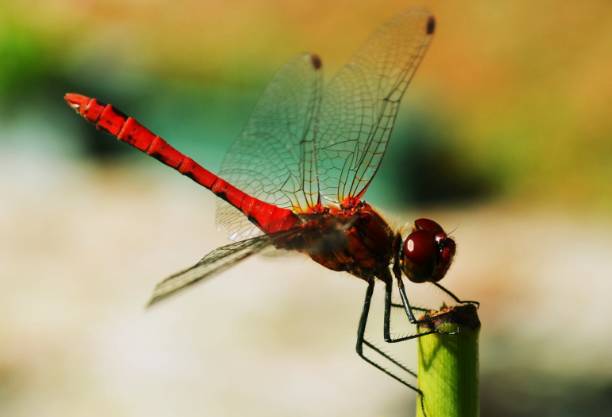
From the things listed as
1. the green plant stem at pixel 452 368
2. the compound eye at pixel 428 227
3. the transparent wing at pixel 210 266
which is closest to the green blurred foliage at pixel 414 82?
the compound eye at pixel 428 227

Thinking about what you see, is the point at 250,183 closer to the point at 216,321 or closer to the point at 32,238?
the point at 216,321

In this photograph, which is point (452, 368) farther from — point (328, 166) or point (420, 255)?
point (328, 166)

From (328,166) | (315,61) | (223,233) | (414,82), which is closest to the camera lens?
(328,166)

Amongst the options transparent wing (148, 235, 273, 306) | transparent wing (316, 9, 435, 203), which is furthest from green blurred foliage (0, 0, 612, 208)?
transparent wing (148, 235, 273, 306)

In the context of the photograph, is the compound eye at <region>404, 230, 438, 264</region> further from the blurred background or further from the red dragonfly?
the blurred background

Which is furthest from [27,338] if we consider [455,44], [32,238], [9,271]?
[455,44]

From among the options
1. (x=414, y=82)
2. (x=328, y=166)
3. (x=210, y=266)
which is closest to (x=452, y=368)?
(x=210, y=266)

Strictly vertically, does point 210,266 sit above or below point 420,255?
below
